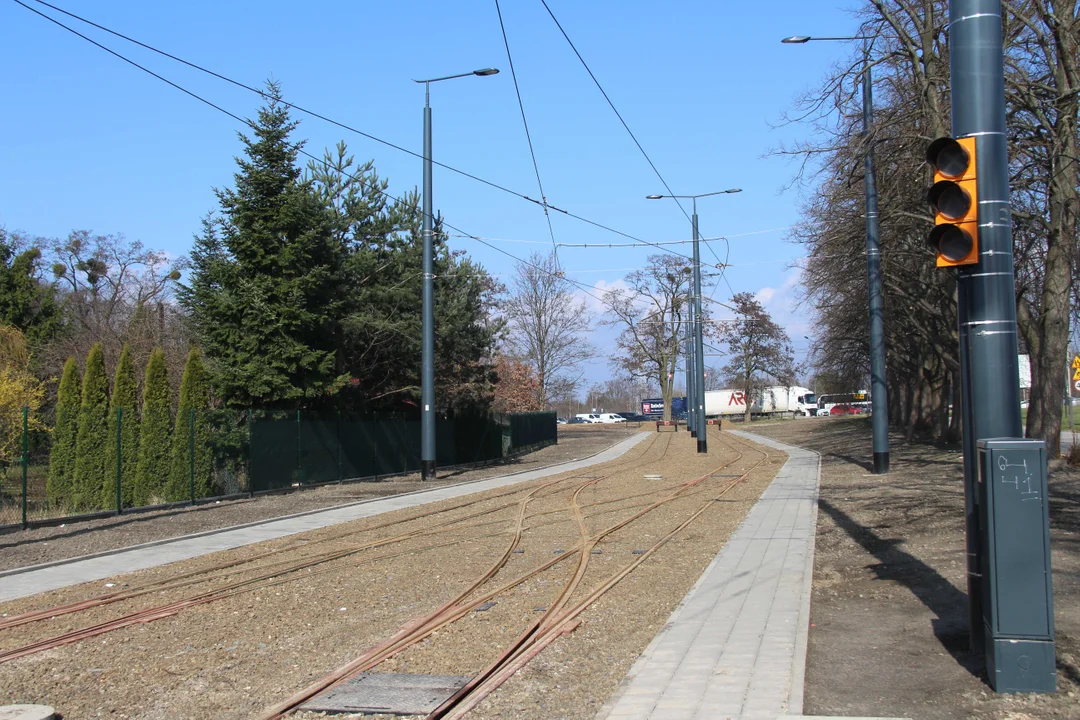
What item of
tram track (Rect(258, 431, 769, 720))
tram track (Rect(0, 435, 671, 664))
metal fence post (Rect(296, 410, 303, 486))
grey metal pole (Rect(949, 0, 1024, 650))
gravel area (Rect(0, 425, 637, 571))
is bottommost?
gravel area (Rect(0, 425, 637, 571))

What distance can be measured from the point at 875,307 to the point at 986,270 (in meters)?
17.6

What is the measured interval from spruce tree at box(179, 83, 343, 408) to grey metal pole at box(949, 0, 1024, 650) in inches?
805

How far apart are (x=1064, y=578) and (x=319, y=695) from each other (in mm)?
7200

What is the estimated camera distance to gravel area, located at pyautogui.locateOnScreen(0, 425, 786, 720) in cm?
638

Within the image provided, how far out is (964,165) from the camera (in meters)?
6.45

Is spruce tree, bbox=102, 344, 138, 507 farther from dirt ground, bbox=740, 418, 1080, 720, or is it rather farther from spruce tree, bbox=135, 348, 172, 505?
dirt ground, bbox=740, 418, 1080, 720

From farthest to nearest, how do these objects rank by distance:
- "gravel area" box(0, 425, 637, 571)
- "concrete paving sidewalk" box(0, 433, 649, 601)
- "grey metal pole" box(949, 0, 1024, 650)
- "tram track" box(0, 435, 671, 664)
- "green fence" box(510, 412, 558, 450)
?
1. "green fence" box(510, 412, 558, 450)
2. "gravel area" box(0, 425, 637, 571)
3. "concrete paving sidewalk" box(0, 433, 649, 601)
4. "tram track" box(0, 435, 671, 664)
5. "grey metal pole" box(949, 0, 1024, 650)

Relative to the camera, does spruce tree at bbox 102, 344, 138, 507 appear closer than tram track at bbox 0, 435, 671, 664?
No

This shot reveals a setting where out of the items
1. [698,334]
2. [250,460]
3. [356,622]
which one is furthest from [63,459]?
[698,334]

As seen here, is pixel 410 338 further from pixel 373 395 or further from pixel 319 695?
pixel 319 695

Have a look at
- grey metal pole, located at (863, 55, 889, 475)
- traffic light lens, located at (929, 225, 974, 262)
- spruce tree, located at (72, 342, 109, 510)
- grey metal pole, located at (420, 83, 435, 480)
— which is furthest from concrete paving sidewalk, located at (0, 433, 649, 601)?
grey metal pole, located at (863, 55, 889, 475)

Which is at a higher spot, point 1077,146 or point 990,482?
point 1077,146

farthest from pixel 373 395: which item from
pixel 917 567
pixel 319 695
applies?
pixel 319 695

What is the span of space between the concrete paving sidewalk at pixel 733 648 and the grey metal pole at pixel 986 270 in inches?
62.4
